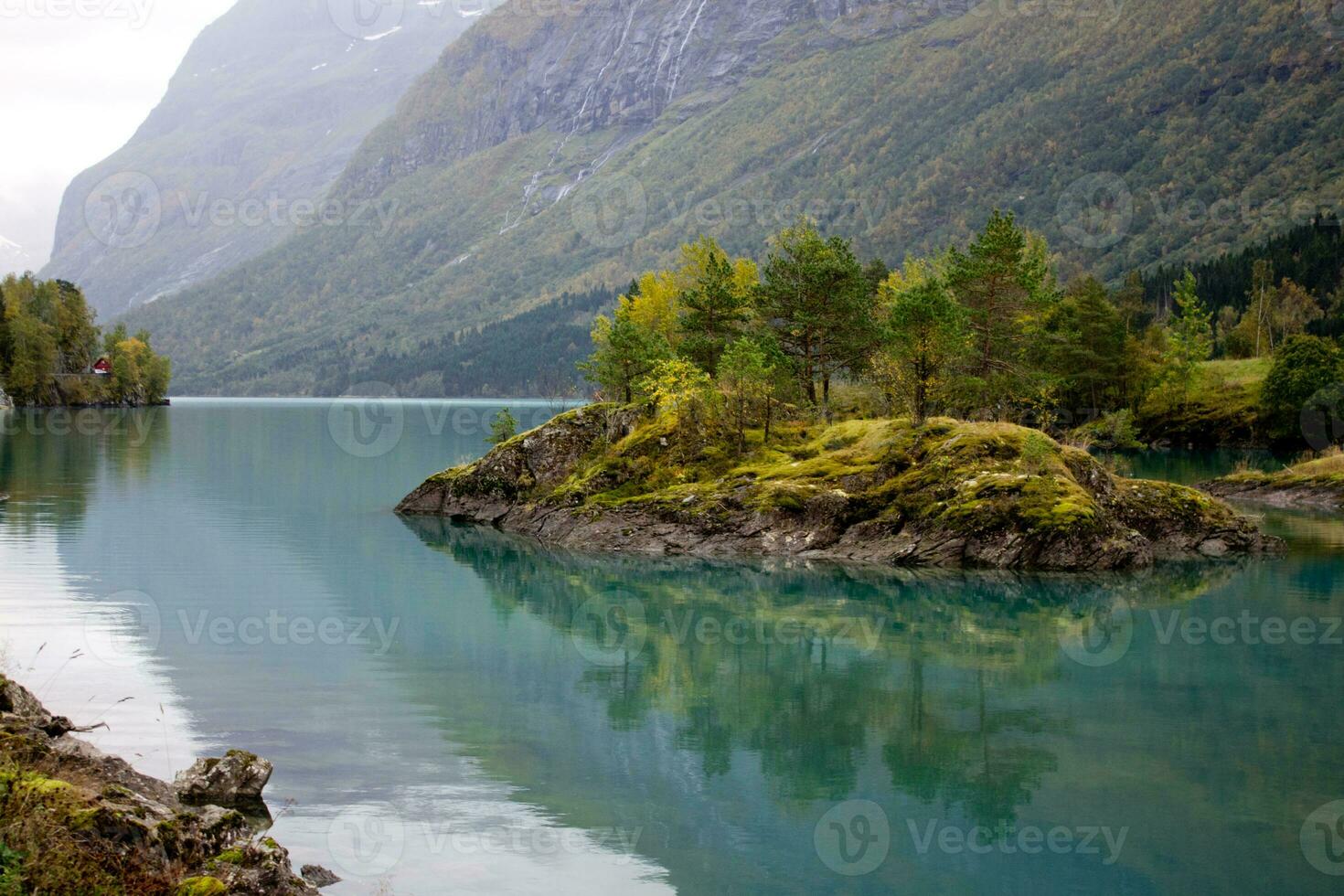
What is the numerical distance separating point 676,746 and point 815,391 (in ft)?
151

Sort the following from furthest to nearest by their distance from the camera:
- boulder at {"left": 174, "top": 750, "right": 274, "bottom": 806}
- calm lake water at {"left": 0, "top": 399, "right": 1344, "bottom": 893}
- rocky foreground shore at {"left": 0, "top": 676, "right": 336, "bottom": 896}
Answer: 1. boulder at {"left": 174, "top": 750, "right": 274, "bottom": 806}
2. calm lake water at {"left": 0, "top": 399, "right": 1344, "bottom": 893}
3. rocky foreground shore at {"left": 0, "top": 676, "right": 336, "bottom": 896}

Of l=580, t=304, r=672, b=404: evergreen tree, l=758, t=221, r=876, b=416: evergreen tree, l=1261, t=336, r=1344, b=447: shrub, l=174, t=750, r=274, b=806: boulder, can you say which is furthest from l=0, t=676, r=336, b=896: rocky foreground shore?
l=1261, t=336, r=1344, b=447: shrub

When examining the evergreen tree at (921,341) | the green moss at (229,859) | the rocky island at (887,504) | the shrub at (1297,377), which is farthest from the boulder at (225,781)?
the shrub at (1297,377)

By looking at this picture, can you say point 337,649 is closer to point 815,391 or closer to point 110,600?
point 110,600

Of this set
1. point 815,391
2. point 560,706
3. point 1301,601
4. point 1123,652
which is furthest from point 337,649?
point 815,391

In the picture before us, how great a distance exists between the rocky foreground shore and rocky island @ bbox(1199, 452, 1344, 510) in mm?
65501

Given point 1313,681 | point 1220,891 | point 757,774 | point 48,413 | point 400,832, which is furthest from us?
point 48,413

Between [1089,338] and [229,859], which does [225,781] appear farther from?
[1089,338]

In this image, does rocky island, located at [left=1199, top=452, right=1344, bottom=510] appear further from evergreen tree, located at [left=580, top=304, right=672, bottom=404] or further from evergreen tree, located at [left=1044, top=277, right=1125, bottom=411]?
evergreen tree, located at [left=580, top=304, right=672, bottom=404]

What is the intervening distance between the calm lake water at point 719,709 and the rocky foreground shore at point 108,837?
6.83ft

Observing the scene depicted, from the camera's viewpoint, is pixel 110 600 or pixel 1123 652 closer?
pixel 1123 652

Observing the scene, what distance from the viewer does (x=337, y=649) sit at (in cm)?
Result: 3166

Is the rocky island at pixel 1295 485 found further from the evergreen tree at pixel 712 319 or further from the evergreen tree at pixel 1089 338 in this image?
the evergreen tree at pixel 1089 338

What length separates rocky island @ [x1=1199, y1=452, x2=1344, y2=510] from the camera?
65312 mm
